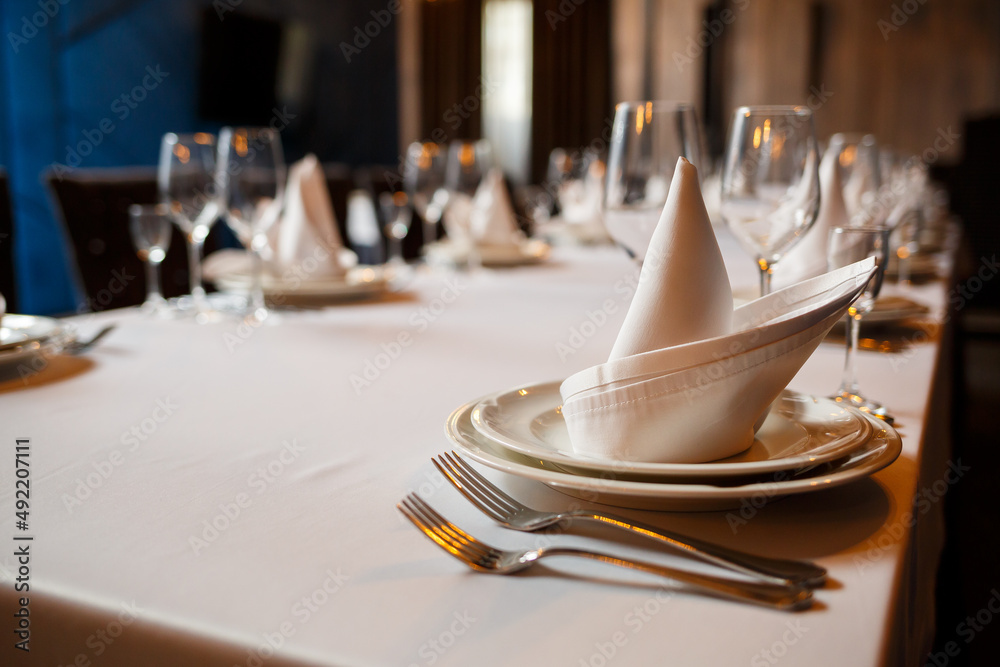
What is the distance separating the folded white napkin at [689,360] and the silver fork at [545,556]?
10 cm

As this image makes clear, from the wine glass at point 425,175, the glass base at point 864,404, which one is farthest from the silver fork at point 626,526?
the wine glass at point 425,175

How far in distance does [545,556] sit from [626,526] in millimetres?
48

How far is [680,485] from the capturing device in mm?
494

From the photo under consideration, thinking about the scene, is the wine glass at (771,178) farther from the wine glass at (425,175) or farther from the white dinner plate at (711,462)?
the wine glass at (425,175)

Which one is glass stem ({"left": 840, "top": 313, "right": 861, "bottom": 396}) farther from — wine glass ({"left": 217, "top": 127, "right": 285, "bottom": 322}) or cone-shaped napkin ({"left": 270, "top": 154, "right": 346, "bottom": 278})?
cone-shaped napkin ({"left": 270, "top": 154, "right": 346, "bottom": 278})

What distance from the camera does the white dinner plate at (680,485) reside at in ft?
1.57

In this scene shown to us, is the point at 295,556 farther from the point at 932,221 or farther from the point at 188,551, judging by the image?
the point at 932,221

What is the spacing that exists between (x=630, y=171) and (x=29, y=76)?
376cm

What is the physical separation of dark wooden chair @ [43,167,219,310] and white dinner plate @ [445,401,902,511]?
5.38 ft

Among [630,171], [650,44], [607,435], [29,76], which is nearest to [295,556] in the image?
[607,435]

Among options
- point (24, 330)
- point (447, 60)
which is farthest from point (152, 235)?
point (447, 60)

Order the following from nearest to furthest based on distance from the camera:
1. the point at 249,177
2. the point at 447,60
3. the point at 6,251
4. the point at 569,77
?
the point at 249,177 → the point at 6,251 → the point at 447,60 → the point at 569,77

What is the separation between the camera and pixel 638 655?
38 centimetres

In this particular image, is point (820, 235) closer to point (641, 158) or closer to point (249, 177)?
point (641, 158)
